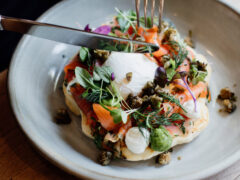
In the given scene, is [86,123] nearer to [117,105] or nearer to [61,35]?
[117,105]

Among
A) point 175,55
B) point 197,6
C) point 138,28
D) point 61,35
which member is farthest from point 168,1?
point 61,35

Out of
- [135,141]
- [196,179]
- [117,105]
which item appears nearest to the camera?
[196,179]

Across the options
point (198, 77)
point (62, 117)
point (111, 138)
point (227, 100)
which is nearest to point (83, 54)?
point (62, 117)

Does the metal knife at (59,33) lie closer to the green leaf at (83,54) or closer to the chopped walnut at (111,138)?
the green leaf at (83,54)

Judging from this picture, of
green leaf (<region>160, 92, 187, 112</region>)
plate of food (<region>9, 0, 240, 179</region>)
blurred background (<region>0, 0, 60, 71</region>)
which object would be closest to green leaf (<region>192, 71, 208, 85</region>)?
plate of food (<region>9, 0, 240, 179</region>)

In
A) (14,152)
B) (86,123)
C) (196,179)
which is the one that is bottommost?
(14,152)

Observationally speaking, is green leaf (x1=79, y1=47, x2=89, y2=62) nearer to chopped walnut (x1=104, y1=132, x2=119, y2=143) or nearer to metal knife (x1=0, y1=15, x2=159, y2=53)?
metal knife (x1=0, y1=15, x2=159, y2=53)
